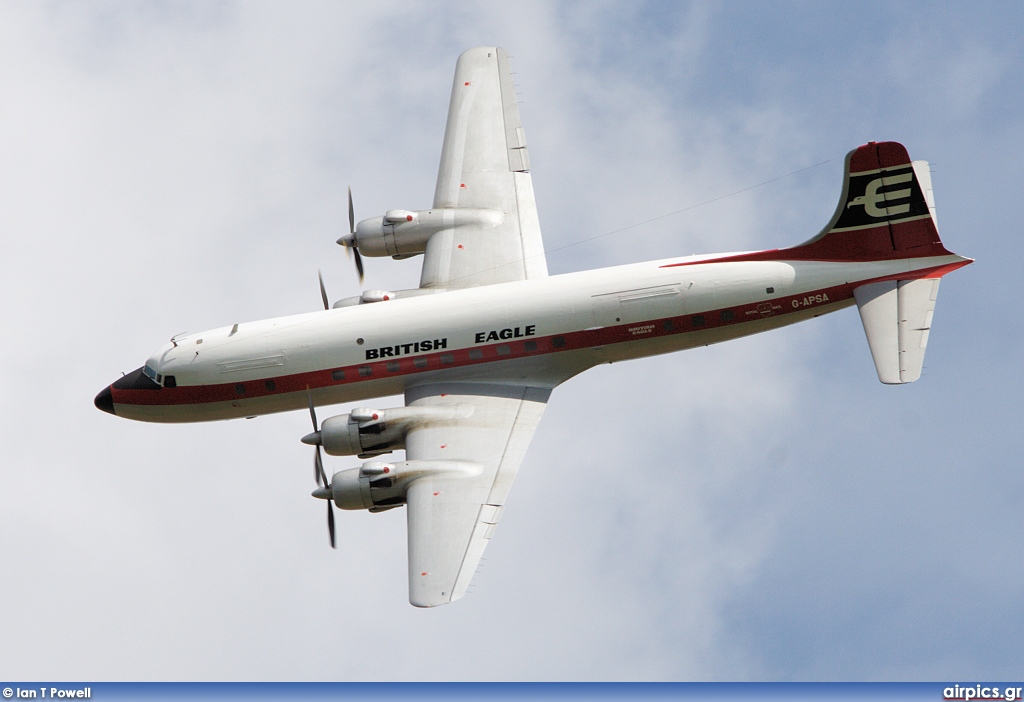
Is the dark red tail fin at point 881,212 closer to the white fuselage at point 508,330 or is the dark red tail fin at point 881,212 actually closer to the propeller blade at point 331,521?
the white fuselage at point 508,330

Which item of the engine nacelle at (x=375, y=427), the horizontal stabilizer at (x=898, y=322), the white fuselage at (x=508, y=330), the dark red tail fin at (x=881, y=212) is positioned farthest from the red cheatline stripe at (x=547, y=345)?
the engine nacelle at (x=375, y=427)

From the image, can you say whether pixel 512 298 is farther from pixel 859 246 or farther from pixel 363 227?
pixel 859 246

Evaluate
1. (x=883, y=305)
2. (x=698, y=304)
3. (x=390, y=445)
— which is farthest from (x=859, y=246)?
(x=390, y=445)

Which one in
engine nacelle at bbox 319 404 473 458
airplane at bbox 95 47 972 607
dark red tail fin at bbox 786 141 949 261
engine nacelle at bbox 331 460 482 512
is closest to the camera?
engine nacelle at bbox 331 460 482 512

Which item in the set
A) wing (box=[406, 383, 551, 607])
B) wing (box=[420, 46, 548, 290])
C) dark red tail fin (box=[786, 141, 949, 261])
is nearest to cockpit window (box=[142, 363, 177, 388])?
wing (box=[406, 383, 551, 607])

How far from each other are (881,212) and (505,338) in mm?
12145

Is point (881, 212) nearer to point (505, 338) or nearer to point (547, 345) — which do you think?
point (547, 345)

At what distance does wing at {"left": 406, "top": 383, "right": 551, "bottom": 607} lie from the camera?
130ft

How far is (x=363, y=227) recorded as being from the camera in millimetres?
49594

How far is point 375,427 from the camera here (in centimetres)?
4378

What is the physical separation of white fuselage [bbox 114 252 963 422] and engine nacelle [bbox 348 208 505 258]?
13.7 ft

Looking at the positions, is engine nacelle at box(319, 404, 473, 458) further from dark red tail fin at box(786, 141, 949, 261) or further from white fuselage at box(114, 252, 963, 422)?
dark red tail fin at box(786, 141, 949, 261)

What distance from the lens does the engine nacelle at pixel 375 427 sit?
43625 mm

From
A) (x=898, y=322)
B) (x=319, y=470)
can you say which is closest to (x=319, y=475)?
(x=319, y=470)
